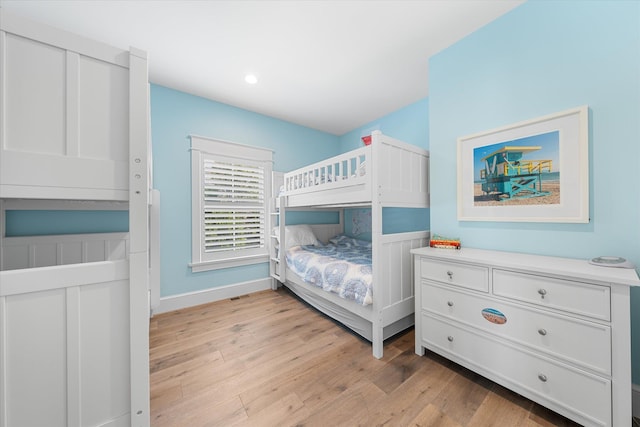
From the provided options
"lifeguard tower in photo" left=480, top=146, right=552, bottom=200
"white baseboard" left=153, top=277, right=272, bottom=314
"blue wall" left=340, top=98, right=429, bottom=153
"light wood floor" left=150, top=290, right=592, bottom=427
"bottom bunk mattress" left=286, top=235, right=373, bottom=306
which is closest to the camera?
"light wood floor" left=150, top=290, right=592, bottom=427

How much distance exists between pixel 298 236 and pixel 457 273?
216cm

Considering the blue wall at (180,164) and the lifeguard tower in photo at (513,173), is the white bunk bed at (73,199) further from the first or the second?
the lifeguard tower in photo at (513,173)

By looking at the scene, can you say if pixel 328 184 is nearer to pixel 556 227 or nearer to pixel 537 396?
pixel 556 227

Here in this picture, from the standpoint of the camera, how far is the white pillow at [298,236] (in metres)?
3.19

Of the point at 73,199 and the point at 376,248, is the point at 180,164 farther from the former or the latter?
the point at 376,248

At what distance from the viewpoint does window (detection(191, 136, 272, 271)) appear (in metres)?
2.81

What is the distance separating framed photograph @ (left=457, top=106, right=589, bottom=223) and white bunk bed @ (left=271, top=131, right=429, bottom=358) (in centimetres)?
39

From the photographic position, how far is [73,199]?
0.77 meters

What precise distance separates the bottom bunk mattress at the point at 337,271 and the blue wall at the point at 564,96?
0.88 meters

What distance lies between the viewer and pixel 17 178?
702mm

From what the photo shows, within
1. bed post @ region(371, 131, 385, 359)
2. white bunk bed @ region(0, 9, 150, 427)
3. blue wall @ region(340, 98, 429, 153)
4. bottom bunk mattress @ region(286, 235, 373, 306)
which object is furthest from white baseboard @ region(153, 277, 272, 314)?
blue wall @ region(340, 98, 429, 153)

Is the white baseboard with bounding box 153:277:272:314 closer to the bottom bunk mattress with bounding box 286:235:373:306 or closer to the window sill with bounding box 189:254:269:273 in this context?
the window sill with bounding box 189:254:269:273

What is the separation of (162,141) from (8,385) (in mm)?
2524

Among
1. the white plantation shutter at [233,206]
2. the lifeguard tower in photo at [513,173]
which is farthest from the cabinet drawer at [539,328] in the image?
the white plantation shutter at [233,206]
